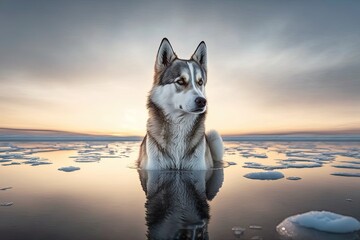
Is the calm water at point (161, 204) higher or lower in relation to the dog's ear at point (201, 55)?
lower

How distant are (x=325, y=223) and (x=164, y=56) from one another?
416 centimetres

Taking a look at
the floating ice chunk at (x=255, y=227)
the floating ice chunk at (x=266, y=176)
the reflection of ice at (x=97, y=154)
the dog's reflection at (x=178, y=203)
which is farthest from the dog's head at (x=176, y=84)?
the reflection of ice at (x=97, y=154)

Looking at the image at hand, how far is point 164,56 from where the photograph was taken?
500 cm

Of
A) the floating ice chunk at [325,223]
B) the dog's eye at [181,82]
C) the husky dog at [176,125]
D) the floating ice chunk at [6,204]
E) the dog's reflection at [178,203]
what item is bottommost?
the floating ice chunk at [6,204]

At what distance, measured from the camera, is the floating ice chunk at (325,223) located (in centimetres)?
161

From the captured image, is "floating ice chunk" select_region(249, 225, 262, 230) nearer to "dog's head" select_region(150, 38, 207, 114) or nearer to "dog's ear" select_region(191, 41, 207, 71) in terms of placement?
"dog's head" select_region(150, 38, 207, 114)

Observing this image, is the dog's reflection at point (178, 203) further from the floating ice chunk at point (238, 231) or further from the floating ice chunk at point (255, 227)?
the floating ice chunk at point (255, 227)

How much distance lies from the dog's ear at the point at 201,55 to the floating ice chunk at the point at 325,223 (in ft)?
13.5

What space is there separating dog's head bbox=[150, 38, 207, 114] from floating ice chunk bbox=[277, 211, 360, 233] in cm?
248

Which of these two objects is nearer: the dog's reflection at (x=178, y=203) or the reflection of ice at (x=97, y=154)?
the dog's reflection at (x=178, y=203)

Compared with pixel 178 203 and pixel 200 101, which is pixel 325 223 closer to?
pixel 178 203

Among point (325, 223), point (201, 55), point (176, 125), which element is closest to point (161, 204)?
point (325, 223)

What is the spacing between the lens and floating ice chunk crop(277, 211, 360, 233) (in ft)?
5.29

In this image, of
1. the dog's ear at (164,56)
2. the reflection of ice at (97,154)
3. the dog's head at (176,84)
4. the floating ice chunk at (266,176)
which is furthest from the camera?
the reflection of ice at (97,154)
